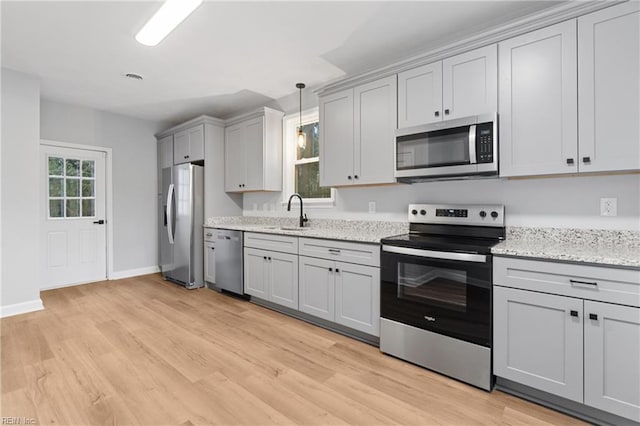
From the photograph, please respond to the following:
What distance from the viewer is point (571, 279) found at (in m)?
1.74

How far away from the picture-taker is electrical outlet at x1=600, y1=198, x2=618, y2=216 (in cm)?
207

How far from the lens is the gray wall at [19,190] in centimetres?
329

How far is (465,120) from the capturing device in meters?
2.35

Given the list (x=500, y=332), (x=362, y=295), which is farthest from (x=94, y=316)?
(x=500, y=332)

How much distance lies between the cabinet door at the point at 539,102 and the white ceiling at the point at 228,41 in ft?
1.44

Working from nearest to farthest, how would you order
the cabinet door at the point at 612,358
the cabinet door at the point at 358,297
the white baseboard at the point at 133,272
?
the cabinet door at the point at 612,358 < the cabinet door at the point at 358,297 < the white baseboard at the point at 133,272

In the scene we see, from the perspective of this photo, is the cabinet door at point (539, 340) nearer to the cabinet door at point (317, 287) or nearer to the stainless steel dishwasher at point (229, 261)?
the cabinet door at point (317, 287)

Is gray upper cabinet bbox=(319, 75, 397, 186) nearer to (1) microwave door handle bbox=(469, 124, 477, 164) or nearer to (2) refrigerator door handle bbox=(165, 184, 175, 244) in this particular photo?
(1) microwave door handle bbox=(469, 124, 477, 164)

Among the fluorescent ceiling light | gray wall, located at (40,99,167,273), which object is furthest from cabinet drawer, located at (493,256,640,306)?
gray wall, located at (40,99,167,273)

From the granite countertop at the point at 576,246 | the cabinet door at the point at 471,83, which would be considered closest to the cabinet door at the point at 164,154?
the cabinet door at the point at 471,83

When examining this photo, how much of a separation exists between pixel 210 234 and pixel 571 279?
3934mm

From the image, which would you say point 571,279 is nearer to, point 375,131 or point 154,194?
point 375,131

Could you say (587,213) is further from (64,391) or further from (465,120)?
(64,391)

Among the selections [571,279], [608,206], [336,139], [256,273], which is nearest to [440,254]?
[571,279]
